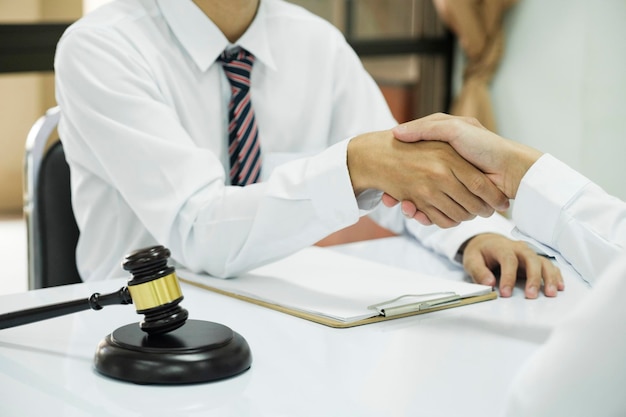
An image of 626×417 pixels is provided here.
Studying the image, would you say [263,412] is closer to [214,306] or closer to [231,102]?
[214,306]

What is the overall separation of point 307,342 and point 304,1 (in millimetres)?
2602

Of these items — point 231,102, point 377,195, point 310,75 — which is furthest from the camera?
point 310,75

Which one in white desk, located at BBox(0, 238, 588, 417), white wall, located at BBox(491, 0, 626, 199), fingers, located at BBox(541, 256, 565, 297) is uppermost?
white desk, located at BBox(0, 238, 588, 417)

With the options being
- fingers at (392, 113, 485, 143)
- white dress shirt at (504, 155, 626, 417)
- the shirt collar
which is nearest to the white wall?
the shirt collar

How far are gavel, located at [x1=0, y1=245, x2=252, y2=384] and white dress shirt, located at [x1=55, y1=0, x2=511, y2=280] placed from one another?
0.37m

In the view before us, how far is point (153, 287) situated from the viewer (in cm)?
Result: 85

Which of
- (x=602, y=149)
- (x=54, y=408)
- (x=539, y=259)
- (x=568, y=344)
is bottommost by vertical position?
(x=602, y=149)

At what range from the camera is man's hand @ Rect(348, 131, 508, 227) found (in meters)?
1.14

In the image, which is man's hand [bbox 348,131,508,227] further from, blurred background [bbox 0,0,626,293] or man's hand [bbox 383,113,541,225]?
blurred background [bbox 0,0,626,293]

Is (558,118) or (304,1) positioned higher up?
(304,1)

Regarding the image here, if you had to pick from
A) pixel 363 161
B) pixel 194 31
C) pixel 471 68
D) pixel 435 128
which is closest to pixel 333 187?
pixel 363 161

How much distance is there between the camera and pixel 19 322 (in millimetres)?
960

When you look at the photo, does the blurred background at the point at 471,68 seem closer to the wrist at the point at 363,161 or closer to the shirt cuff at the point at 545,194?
the wrist at the point at 363,161

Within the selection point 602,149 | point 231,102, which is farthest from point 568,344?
point 602,149
